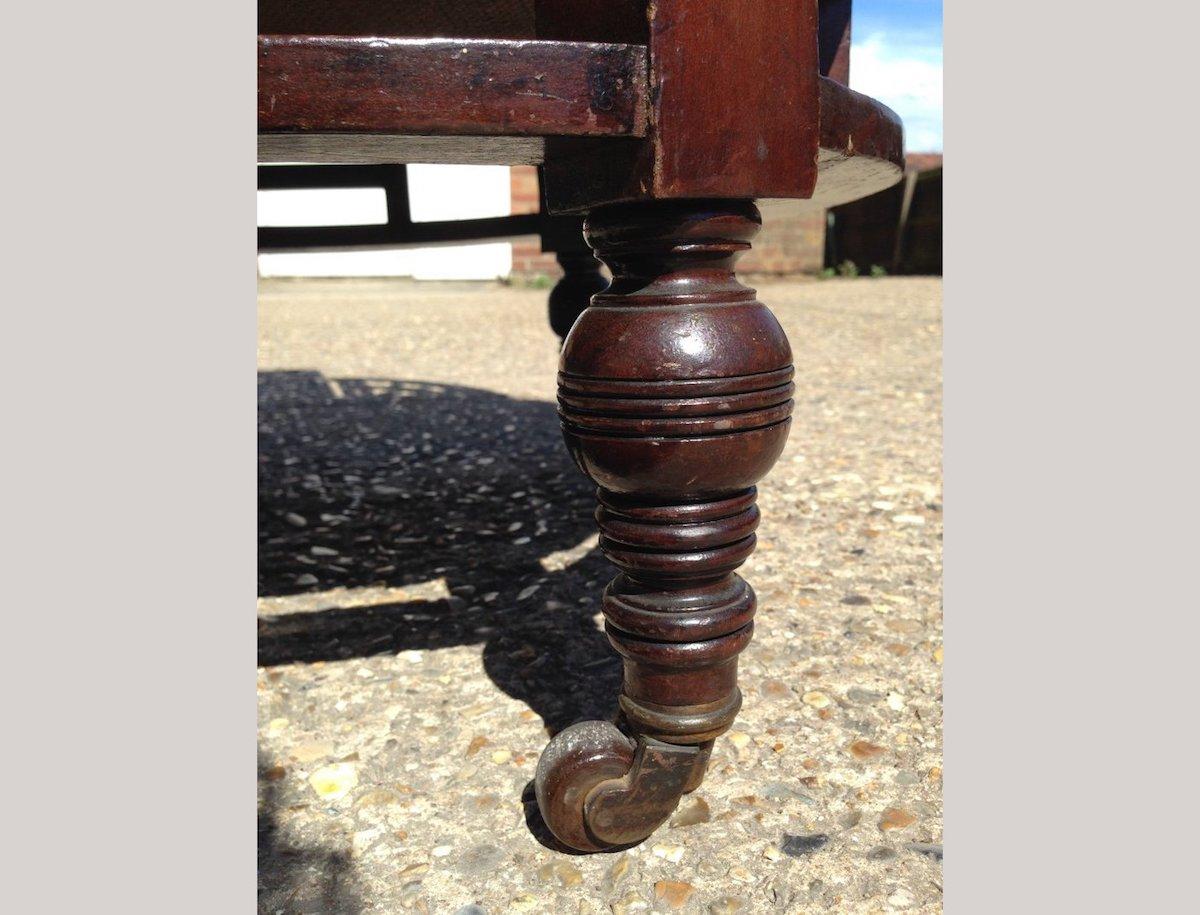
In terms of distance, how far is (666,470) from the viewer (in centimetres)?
86

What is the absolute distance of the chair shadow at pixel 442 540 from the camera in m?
1.47

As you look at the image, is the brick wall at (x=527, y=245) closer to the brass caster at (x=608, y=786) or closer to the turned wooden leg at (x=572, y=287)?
the turned wooden leg at (x=572, y=287)

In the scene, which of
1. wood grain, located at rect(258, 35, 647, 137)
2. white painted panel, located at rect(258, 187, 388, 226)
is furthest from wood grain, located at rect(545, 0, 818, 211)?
white painted panel, located at rect(258, 187, 388, 226)

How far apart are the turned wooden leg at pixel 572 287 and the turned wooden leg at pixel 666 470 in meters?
1.34


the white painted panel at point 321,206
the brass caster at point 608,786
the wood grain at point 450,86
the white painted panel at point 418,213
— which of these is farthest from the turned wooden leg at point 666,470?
the white painted panel at point 321,206

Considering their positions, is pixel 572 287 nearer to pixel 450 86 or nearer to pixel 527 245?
pixel 450 86

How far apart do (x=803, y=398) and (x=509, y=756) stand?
96.5 inches

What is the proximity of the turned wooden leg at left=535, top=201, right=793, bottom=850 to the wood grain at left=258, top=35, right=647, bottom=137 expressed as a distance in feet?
0.34

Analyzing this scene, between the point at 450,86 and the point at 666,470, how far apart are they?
0.35 m

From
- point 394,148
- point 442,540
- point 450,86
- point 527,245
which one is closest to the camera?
point 450,86

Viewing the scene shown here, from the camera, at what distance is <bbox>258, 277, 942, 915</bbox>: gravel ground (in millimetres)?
987

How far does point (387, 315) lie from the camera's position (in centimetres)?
578

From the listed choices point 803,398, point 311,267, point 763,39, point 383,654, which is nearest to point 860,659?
point 383,654

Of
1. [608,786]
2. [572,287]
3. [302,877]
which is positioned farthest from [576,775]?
[572,287]
